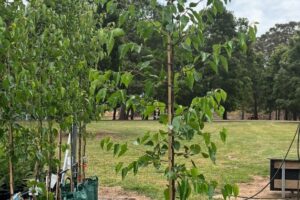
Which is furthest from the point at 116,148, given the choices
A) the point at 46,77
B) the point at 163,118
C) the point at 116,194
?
the point at 116,194

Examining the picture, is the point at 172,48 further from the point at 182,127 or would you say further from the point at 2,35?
the point at 2,35

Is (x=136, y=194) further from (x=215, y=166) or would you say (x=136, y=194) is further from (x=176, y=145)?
(x=176, y=145)

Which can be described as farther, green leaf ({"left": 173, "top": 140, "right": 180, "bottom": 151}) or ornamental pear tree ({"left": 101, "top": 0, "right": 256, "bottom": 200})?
green leaf ({"left": 173, "top": 140, "right": 180, "bottom": 151})

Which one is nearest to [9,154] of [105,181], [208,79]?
[105,181]

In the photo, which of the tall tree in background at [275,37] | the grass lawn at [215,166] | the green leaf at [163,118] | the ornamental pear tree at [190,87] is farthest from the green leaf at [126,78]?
the tall tree in background at [275,37]

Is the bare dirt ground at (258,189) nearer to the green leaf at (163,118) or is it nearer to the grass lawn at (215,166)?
the grass lawn at (215,166)

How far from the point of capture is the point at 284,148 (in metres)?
17.4

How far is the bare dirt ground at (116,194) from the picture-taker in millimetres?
8125

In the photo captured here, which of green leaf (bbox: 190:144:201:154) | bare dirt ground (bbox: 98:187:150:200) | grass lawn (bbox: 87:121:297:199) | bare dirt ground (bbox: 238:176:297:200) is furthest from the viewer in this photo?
grass lawn (bbox: 87:121:297:199)

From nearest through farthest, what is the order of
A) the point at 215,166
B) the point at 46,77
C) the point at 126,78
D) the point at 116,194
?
the point at 126,78 → the point at 46,77 → the point at 116,194 → the point at 215,166

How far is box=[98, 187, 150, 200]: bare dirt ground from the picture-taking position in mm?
8125

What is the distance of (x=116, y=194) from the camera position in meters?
8.48

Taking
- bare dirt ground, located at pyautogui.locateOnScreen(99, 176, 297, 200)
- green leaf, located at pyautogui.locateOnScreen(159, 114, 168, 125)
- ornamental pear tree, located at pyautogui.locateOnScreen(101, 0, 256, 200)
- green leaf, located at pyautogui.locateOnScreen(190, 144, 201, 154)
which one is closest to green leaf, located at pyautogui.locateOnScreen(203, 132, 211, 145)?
ornamental pear tree, located at pyautogui.locateOnScreen(101, 0, 256, 200)

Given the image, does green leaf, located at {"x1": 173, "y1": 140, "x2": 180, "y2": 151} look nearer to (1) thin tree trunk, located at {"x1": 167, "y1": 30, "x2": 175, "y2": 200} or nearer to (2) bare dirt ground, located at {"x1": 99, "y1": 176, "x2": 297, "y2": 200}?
(1) thin tree trunk, located at {"x1": 167, "y1": 30, "x2": 175, "y2": 200}
